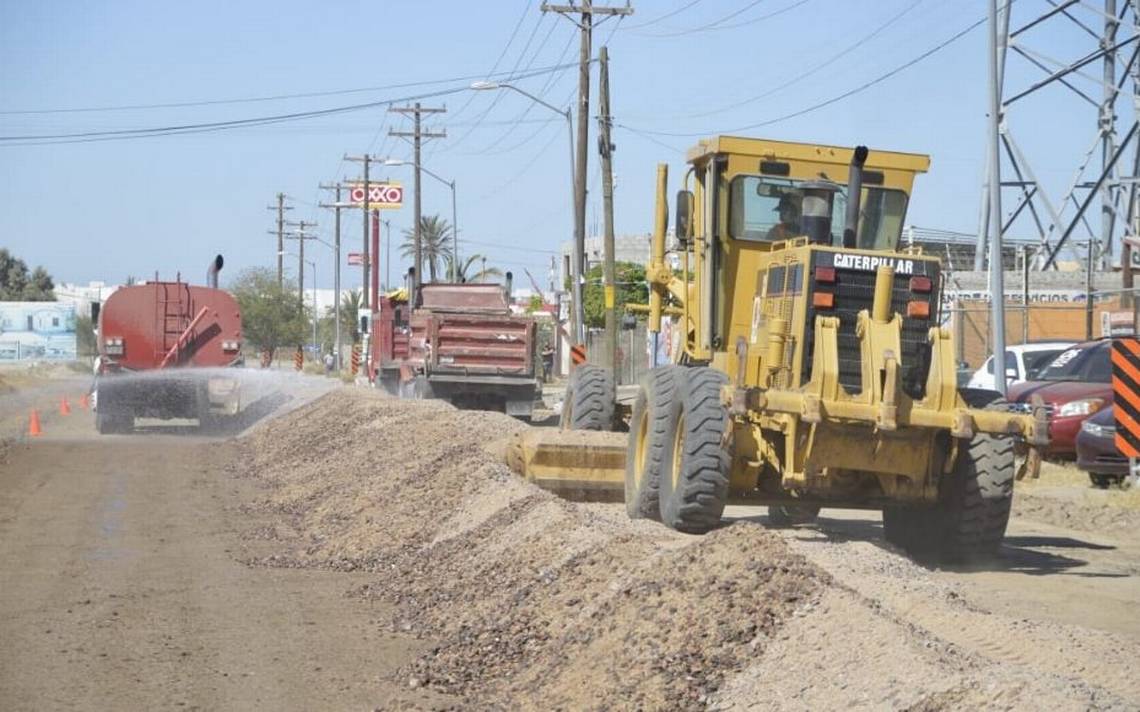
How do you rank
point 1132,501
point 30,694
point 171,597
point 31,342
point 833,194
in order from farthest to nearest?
point 31,342 → point 1132,501 → point 833,194 → point 171,597 → point 30,694

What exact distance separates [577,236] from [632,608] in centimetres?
2909

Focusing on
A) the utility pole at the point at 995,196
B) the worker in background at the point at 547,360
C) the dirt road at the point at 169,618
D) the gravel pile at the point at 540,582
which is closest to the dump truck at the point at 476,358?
the utility pole at the point at 995,196

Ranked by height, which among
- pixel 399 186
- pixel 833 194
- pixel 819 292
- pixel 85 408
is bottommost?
pixel 85 408

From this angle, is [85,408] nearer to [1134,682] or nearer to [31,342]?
[1134,682]

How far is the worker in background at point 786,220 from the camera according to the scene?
12867 millimetres

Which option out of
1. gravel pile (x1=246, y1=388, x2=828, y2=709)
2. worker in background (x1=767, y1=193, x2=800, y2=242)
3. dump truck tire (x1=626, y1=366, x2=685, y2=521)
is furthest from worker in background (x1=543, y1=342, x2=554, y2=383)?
worker in background (x1=767, y1=193, x2=800, y2=242)

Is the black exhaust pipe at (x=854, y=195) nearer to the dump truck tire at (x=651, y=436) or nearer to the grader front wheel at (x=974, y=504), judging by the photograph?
the dump truck tire at (x=651, y=436)

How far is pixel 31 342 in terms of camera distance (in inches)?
3292

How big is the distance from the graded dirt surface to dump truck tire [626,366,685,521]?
65cm

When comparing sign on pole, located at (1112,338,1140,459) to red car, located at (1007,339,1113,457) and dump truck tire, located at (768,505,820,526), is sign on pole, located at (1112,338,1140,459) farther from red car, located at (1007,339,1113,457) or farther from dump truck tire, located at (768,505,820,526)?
dump truck tire, located at (768,505,820,526)

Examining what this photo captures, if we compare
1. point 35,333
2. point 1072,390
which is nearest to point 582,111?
point 1072,390

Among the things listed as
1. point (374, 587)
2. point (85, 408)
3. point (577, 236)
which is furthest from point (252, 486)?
point (85, 408)

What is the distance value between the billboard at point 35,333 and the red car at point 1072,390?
70.2 metres

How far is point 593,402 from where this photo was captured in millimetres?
16266
